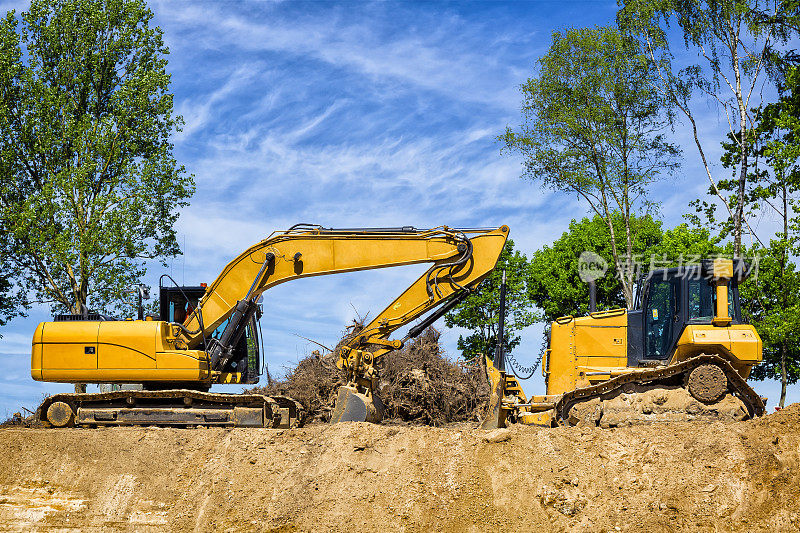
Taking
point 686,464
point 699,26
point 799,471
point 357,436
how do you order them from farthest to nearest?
point 699,26 < point 357,436 < point 686,464 < point 799,471

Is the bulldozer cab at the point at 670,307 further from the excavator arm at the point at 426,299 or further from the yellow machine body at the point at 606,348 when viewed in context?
the excavator arm at the point at 426,299

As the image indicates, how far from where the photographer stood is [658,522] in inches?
359

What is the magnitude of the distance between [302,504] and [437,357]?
937 centimetres

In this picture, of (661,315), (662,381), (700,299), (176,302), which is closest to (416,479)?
(662,381)

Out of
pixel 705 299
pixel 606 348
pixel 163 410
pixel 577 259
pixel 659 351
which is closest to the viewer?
pixel 705 299

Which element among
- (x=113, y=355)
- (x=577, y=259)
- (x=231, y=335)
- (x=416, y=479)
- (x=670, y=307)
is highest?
(x=577, y=259)

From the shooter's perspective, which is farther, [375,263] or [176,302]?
[176,302]

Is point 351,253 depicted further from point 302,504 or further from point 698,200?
point 698,200

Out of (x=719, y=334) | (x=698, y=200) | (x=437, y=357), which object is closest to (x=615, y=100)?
(x=698, y=200)

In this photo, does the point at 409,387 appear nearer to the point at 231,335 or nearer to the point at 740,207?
the point at 231,335

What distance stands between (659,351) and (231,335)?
280 inches

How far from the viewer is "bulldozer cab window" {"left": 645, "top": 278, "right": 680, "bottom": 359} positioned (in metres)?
12.9

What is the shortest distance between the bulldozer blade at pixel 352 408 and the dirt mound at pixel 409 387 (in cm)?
519

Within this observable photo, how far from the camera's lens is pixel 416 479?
10.0 meters
